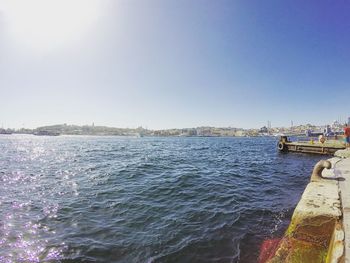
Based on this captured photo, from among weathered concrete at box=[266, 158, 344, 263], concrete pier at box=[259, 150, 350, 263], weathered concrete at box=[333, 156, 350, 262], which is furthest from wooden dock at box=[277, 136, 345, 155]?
weathered concrete at box=[266, 158, 344, 263]

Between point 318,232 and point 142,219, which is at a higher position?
point 318,232

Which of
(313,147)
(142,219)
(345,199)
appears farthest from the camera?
(313,147)

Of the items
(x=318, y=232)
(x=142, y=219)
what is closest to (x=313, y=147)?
(x=142, y=219)

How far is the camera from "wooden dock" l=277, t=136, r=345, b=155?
25312 mm

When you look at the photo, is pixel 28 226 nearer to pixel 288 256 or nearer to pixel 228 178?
pixel 288 256

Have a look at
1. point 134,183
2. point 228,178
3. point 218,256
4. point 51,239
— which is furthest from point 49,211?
point 228,178

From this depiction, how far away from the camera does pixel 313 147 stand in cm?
2753

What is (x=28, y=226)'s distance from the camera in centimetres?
664

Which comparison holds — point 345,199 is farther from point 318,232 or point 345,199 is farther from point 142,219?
point 142,219

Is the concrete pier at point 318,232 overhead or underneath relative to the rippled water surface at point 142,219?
overhead

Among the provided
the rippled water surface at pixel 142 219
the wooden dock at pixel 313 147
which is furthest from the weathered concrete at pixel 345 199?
the wooden dock at pixel 313 147

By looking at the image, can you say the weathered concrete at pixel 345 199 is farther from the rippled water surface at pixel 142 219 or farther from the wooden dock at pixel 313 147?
the wooden dock at pixel 313 147

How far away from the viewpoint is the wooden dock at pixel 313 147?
25312 mm

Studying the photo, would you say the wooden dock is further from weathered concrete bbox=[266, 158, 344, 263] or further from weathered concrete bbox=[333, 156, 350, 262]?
weathered concrete bbox=[266, 158, 344, 263]
